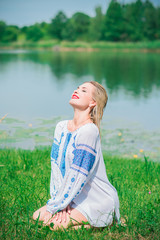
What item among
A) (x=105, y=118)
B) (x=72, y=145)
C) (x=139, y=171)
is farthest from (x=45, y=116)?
(x=72, y=145)

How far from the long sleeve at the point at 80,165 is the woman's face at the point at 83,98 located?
0.74 ft

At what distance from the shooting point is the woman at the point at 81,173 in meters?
2.30

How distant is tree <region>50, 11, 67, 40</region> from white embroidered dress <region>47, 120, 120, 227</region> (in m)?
61.8

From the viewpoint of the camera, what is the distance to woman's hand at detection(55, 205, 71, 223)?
2.41m

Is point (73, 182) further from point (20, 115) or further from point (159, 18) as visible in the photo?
point (159, 18)

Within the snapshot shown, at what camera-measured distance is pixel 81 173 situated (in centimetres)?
228

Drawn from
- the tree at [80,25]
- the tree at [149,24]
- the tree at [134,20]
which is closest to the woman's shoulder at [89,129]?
the tree at [149,24]

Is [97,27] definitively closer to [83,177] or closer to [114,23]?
[114,23]

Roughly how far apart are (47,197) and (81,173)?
0.92 meters

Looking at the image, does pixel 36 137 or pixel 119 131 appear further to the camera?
pixel 119 131

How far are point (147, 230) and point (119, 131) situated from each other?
4304 mm

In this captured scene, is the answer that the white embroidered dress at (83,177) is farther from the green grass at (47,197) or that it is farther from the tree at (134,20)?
the tree at (134,20)

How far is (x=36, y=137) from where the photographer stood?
19.8 ft

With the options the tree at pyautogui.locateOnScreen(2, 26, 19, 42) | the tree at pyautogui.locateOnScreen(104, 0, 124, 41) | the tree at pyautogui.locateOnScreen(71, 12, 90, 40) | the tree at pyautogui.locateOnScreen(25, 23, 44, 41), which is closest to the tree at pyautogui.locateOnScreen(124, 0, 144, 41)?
the tree at pyautogui.locateOnScreen(104, 0, 124, 41)
